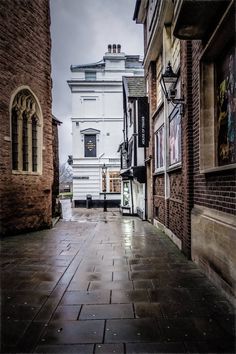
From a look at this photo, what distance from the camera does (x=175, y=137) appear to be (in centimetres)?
819

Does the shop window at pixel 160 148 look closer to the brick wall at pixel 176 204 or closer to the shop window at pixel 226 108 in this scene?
the brick wall at pixel 176 204

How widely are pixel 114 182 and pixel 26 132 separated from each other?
16730 millimetres

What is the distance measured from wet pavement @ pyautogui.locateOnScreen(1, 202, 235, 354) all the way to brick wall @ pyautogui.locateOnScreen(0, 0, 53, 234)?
344 centimetres

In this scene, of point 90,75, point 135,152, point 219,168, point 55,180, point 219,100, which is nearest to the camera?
point 219,168

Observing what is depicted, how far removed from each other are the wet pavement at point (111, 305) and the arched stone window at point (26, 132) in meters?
4.69

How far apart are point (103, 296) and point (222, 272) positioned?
1.71 meters

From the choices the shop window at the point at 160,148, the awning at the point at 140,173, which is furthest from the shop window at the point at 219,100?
the awning at the point at 140,173

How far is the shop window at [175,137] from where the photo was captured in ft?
25.2

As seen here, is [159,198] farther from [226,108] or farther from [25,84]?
[226,108]

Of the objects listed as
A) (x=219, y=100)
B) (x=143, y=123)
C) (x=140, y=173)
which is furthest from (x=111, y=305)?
(x=140, y=173)

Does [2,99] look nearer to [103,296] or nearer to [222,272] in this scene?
[103,296]

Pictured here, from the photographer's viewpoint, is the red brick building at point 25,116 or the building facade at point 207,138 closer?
the building facade at point 207,138

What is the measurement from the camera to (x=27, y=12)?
10.5m

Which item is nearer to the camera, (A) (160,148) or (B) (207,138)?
(B) (207,138)
